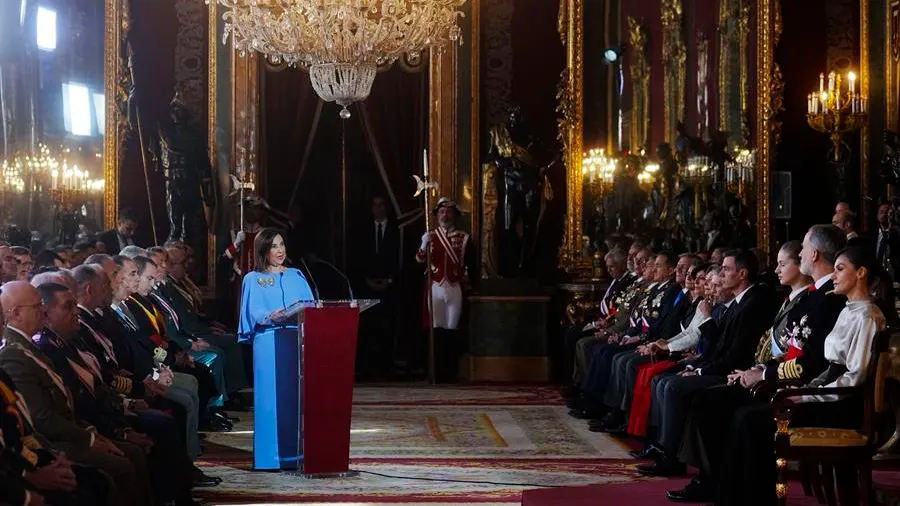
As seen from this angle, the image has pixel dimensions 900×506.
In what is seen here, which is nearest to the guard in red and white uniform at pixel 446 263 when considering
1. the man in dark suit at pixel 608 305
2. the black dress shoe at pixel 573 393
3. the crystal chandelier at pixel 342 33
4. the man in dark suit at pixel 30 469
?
the man in dark suit at pixel 608 305

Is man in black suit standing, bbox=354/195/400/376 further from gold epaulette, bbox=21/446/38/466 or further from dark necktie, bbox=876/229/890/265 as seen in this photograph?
gold epaulette, bbox=21/446/38/466

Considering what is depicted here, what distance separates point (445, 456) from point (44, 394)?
3901 millimetres

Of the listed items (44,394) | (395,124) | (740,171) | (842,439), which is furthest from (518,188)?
(44,394)

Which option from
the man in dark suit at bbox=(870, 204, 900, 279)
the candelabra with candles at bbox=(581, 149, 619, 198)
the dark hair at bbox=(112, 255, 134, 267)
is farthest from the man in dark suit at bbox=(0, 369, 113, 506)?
the candelabra with candles at bbox=(581, 149, 619, 198)

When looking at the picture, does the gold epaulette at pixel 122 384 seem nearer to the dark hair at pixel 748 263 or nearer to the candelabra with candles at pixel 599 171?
the dark hair at pixel 748 263

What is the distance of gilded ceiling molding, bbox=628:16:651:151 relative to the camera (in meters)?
14.0

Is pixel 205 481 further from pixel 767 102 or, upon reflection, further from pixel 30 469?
pixel 767 102

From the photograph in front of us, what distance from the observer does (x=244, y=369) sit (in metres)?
12.1

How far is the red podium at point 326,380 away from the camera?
8172 mm

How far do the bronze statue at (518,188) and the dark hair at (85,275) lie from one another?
697 centimetres

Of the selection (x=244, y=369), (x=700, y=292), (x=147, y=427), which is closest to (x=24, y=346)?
(x=147, y=427)

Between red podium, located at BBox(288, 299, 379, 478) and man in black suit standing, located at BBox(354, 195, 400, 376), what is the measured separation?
668cm

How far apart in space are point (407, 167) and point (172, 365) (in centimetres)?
564

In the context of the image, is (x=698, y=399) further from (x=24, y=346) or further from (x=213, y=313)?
(x=213, y=313)
